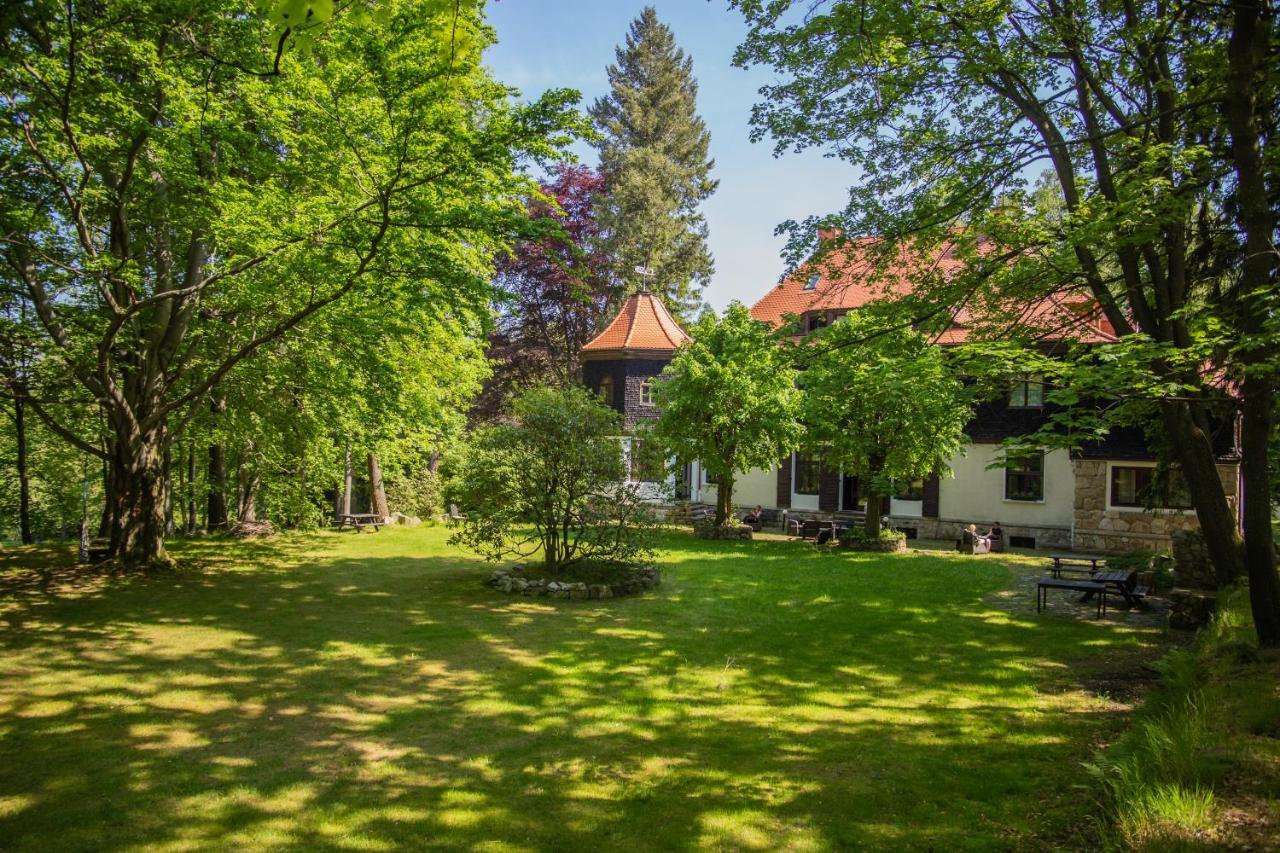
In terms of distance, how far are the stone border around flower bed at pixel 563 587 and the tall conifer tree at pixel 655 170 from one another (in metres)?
27.7

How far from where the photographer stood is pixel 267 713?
7133mm

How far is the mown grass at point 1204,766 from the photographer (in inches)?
148

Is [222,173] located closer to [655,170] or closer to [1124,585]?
[1124,585]

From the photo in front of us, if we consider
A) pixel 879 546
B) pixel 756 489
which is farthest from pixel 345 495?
pixel 879 546

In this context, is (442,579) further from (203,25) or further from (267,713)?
(203,25)

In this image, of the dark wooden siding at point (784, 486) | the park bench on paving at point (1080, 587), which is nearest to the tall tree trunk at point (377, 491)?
the dark wooden siding at point (784, 486)

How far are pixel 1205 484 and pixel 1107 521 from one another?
47.8ft

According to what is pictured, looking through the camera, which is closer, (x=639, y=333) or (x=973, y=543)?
(x=973, y=543)

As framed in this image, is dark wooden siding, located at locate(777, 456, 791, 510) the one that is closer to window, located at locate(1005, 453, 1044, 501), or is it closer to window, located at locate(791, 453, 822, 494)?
window, located at locate(791, 453, 822, 494)

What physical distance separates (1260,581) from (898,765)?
4436mm

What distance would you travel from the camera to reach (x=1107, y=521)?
22.3m

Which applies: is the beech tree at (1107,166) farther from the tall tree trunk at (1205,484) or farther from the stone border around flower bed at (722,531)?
the stone border around flower bed at (722,531)

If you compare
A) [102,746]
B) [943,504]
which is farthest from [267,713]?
[943,504]

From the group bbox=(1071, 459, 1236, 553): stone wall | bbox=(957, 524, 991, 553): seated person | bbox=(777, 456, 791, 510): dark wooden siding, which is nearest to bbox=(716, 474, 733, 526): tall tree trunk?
bbox=(777, 456, 791, 510): dark wooden siding
